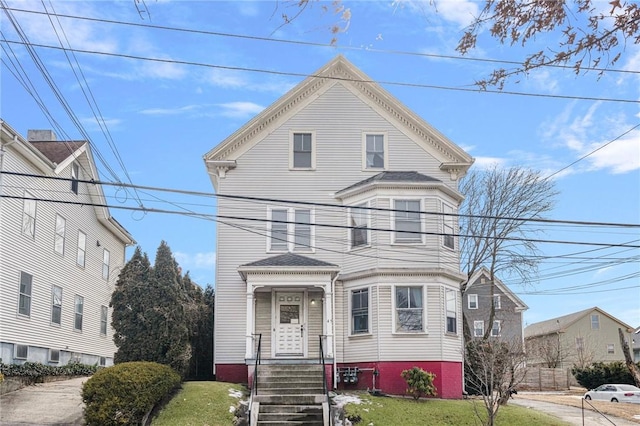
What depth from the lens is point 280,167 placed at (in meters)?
22.9

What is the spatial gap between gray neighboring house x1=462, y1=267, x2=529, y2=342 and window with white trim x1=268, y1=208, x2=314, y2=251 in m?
35.5

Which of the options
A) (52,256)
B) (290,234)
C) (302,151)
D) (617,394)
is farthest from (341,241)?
(617,394)

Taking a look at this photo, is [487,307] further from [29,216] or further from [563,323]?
[29,216]

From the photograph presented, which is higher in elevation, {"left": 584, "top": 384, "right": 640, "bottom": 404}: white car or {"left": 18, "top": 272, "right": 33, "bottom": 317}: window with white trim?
{"left": 18, "top": 272, "right": 33, "bottom": 317}: window with white trim

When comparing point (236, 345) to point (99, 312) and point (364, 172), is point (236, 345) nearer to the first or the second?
point (364, 172)

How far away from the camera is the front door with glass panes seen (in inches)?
848

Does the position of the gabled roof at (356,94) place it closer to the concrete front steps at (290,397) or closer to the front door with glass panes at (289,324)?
the front door with glass panes at (289,324)

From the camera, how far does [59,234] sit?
25.3 m

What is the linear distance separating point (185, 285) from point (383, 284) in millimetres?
6410

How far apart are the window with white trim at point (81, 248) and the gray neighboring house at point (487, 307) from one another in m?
35.0

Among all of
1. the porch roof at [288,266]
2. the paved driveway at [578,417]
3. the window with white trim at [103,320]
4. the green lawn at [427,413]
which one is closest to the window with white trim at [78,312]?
the window with white trim at [103,320]

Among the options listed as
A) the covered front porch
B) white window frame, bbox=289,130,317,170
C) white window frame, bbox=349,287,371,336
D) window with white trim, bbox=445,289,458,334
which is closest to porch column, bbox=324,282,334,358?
the covered front porch

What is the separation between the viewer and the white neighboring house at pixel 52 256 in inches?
825

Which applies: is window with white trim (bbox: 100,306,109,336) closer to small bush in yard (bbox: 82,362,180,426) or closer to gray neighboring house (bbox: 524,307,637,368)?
small bush in yard (bbox: 82,362,180,426)
